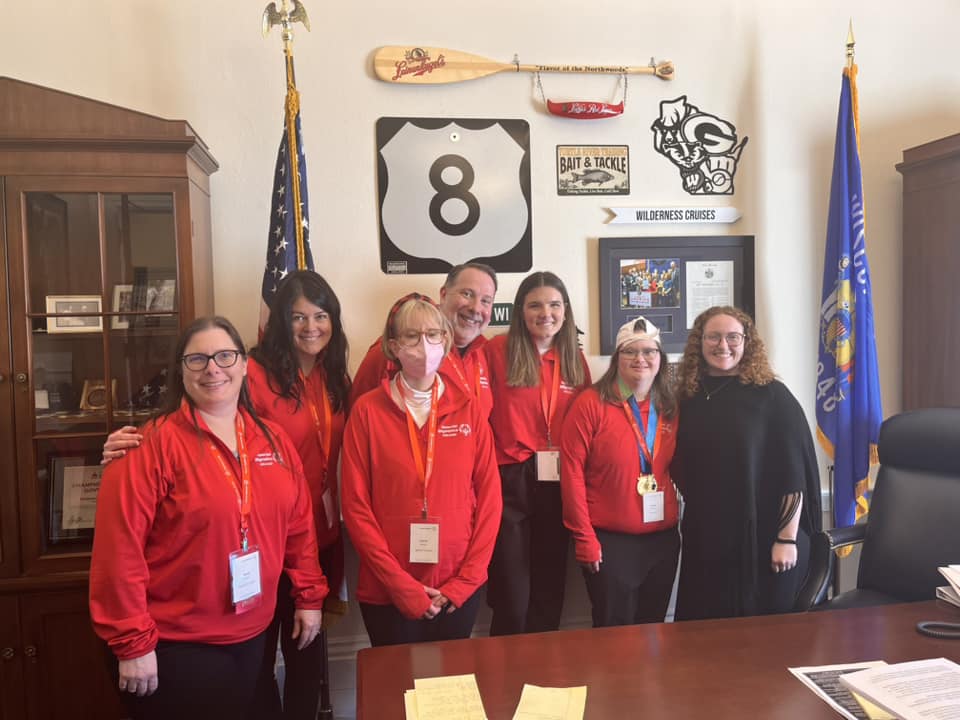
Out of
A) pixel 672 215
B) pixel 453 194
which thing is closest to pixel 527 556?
pixel 453 194

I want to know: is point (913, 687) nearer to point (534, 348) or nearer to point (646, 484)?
point (646, 484)

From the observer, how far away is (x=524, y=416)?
2434 mm

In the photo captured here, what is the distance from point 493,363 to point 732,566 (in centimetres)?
111

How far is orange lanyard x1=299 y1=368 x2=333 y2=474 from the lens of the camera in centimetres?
211

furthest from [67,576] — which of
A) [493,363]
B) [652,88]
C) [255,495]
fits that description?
[652,88]

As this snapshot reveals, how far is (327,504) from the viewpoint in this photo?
2.13 metres

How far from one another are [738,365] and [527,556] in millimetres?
1046

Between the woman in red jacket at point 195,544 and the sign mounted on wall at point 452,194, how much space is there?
4.19ft

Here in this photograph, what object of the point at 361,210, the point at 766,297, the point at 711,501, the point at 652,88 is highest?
the point at 652,88

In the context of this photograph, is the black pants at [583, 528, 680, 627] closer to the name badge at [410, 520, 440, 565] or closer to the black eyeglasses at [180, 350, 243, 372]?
the name badge at [410, 520, 440, 565]

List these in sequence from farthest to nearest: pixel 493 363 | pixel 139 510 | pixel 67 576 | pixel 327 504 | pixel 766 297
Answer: pixel 766 297, pixel 493 363, pixel 67 576, pixel 327 504, pixel 139 510

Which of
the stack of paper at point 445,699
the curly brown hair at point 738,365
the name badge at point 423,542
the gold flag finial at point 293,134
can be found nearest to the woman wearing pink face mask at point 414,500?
the name badge at point 423,542

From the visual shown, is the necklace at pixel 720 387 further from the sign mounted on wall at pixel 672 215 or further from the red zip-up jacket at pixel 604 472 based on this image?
the sign mounted on wall at pixel 672 215

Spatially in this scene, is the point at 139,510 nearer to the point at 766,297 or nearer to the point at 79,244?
the point at 79,244
